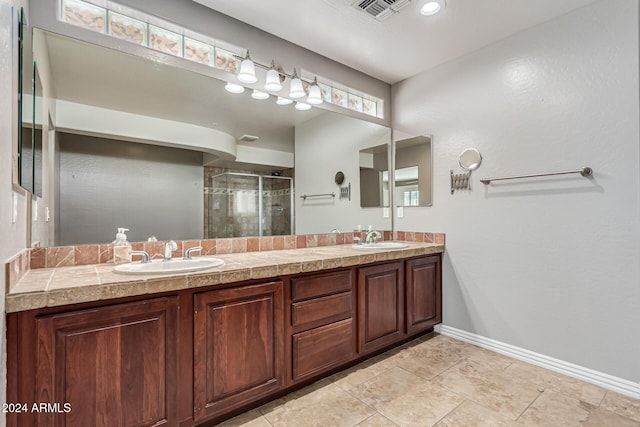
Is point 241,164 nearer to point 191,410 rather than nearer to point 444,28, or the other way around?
point 191,410

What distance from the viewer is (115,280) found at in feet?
4.37

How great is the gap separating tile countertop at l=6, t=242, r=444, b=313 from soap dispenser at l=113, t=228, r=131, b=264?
0.28 ft

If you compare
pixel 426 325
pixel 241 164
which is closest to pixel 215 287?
pixel 241 164

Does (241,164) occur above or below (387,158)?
below

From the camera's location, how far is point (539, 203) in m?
2.35

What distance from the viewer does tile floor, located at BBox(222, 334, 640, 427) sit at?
1.72m

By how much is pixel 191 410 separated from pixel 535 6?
3243 mm

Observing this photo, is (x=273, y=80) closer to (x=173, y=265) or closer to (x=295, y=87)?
(x=295, y=87)

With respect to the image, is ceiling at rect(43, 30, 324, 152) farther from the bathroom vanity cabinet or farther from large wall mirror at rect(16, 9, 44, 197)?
the bathroom vanity cabinet

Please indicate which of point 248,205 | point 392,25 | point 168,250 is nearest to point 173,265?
point 168,250

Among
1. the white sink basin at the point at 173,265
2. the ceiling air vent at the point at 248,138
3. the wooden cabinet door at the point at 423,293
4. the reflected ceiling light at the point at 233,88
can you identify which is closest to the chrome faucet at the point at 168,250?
the white sink basin at the point at 173,265

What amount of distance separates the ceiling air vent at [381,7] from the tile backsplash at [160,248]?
5.79 feet

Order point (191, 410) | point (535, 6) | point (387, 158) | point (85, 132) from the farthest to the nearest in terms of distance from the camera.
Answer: point (387, 158), point (535, 6), point (85, 132), point (191, 410)

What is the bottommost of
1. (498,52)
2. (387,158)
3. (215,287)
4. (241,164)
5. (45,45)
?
(215,287)
